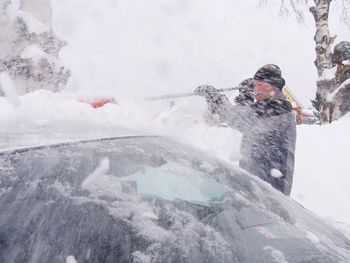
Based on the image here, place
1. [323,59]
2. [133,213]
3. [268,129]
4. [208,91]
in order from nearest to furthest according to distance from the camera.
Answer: [133,213], [268,129], [208,91], [323,59]

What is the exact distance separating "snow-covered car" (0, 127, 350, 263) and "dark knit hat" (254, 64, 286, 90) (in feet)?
5.81

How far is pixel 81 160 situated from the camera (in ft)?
4.25

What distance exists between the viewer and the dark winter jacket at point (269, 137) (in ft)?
10.3

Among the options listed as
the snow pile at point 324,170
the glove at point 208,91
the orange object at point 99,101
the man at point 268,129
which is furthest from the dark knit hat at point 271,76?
the snow pile at point 324,170

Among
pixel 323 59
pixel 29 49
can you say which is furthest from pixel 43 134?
pixel 323 59

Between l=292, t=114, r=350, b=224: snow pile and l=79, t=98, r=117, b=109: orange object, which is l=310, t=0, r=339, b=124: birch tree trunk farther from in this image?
l=79, t=98, r=117, b=109: orange object

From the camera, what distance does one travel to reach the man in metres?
3.15

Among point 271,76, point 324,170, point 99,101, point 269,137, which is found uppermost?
point 271,76

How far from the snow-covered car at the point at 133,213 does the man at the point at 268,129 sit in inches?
62.4

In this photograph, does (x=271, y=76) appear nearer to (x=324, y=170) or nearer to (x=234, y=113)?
(x=234, y=113)

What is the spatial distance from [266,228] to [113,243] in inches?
21.1

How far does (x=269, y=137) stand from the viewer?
10.5 ft

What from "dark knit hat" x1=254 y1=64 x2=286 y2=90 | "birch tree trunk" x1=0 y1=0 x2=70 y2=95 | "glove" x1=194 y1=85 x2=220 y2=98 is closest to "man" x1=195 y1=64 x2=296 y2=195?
"dark knit hat" x1=254 y1=64 x2=286 y2=90

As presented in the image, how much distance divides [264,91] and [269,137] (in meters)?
0.34
